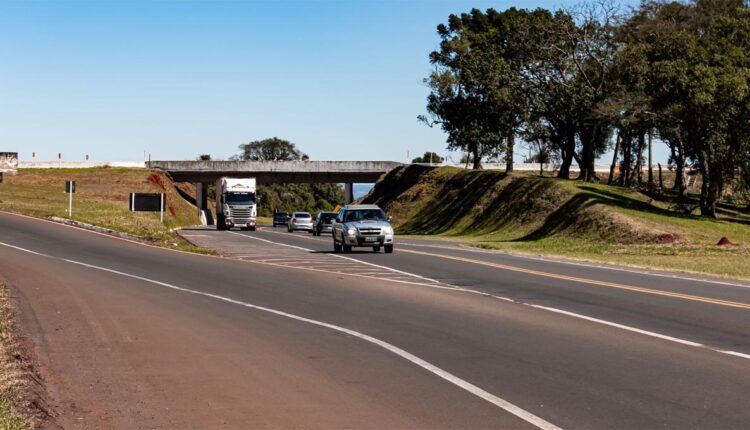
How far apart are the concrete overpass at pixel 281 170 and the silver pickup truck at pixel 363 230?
224ft

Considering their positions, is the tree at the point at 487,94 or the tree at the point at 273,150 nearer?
the tree at the point at 487,94

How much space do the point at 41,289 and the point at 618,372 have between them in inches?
556

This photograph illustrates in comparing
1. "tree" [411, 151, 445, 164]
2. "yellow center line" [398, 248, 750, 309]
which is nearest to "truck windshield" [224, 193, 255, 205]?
"yellow center line" [398, 248, 750, 309]

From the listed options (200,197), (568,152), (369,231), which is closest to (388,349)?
(369,231)

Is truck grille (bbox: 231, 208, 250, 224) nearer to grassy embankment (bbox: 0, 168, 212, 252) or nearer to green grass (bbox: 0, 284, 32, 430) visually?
grassy embankment (bbox: 0, 168, 212, 252)

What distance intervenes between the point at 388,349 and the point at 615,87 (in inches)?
2114

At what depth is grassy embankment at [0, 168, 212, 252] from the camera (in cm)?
6057

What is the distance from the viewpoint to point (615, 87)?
6281 cm

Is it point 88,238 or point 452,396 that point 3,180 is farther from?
point 452,396

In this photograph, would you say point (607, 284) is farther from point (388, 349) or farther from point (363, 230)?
point (363, 230)

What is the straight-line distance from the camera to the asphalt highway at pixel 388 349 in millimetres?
8711

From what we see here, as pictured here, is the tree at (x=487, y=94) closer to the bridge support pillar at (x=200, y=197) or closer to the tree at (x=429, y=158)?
the bridge support pillar at (x=200, y=197)

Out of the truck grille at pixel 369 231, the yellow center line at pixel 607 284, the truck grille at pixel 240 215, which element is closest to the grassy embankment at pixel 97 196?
the truck grille at pixel 240 215

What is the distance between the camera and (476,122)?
74562mm
